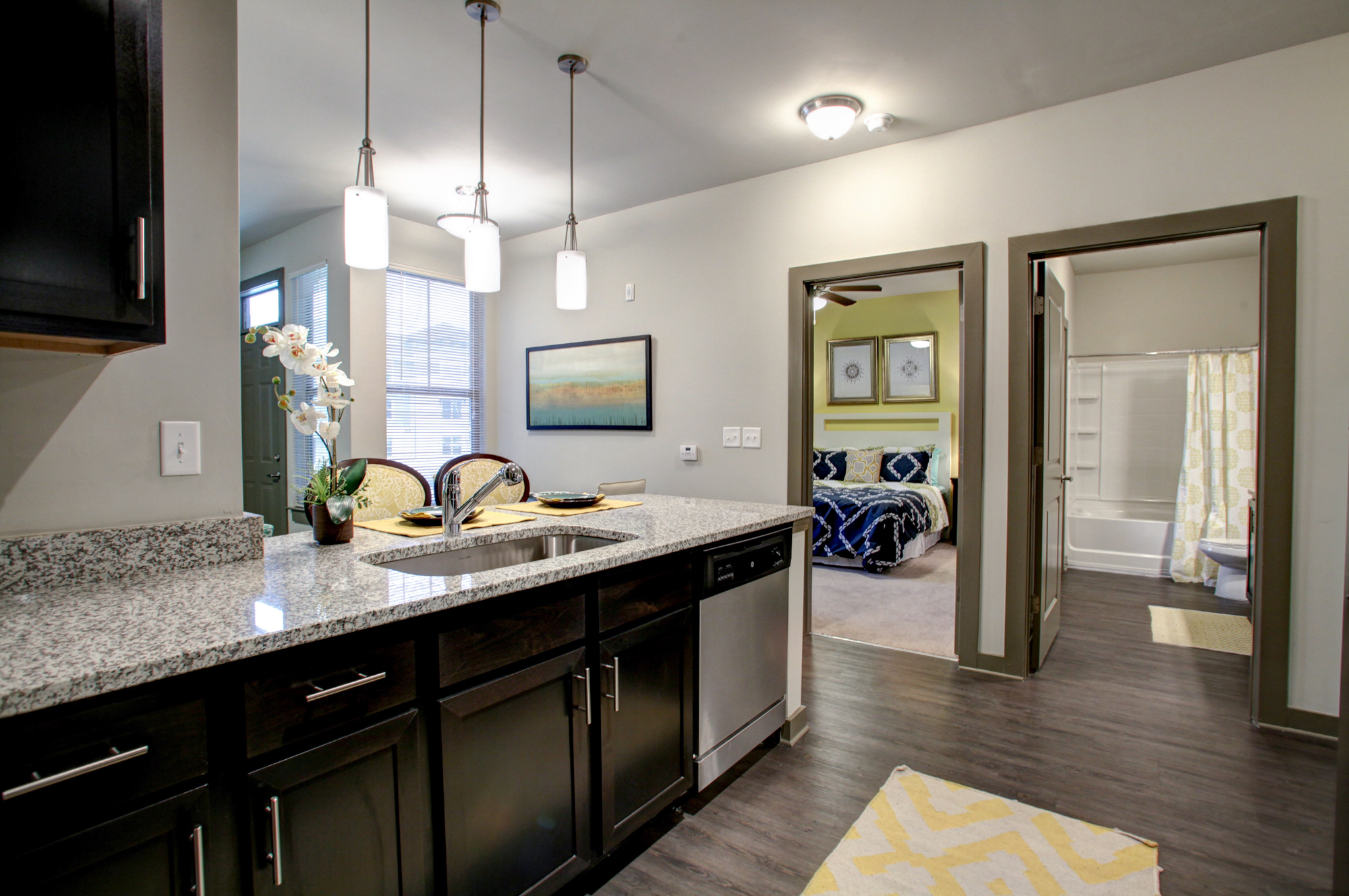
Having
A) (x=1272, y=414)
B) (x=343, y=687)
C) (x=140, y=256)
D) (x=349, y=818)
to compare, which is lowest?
(x=349, y=818)

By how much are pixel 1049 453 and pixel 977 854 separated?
2.12m

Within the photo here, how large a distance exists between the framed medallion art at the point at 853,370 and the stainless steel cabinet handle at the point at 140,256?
6605mm

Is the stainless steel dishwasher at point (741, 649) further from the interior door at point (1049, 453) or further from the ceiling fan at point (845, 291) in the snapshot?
the ceiling fan at point (845, 291)

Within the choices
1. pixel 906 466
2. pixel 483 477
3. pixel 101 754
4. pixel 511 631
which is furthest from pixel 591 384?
pixel 101 754

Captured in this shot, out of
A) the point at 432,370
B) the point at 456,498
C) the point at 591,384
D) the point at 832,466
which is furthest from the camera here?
the point at 832,466

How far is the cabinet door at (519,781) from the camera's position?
1234 millimetres

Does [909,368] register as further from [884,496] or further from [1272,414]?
[1272,414]

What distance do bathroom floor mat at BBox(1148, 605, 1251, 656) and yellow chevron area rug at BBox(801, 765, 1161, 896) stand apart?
7.10ft

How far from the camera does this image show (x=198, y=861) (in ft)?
2.94

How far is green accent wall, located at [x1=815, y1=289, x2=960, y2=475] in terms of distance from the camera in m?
6.56

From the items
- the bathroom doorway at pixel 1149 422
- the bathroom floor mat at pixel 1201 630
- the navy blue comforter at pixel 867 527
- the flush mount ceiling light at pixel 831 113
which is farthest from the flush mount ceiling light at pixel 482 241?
the bathroom floor mat at pixel 1201 630

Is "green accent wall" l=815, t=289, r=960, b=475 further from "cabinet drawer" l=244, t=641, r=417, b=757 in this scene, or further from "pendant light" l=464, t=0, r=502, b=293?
"cabinet drawer" l=244, t=641, r=417, b=757

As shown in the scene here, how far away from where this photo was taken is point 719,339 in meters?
3.82

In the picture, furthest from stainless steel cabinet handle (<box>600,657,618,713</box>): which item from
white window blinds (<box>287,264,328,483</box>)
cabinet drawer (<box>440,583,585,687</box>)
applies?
white window blinds (<box>287,264,328,483</box>)
